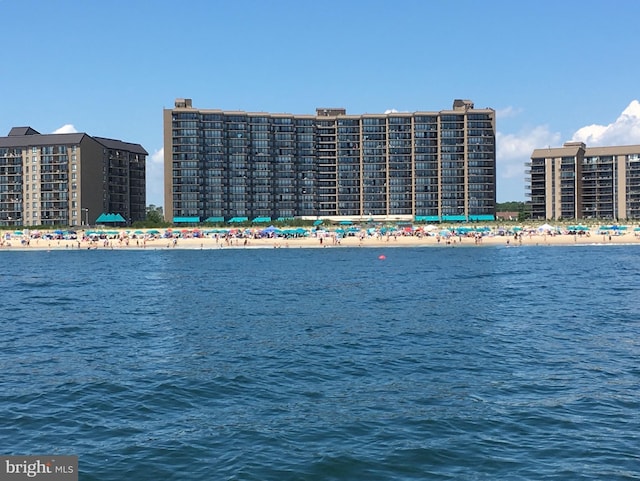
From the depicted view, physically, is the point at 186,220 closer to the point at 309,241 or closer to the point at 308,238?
the point at 308,238

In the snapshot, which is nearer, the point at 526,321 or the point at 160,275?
the point at 526,321

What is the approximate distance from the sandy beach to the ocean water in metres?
76.1

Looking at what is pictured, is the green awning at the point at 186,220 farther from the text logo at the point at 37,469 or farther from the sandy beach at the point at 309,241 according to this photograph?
the text logo at the point at 37,469

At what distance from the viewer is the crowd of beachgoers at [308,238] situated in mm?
126688

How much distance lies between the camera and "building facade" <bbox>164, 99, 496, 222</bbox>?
18612 cm

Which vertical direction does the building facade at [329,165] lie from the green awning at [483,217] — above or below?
above

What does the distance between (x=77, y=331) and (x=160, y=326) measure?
4248 millimetres

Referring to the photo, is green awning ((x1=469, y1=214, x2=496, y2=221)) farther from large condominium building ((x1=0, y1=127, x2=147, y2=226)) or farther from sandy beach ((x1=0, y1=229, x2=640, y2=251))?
large condominium building ((x1=0, y1=127, x2=147, y2=226))

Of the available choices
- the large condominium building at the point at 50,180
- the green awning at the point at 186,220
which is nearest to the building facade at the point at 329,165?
the green awning at the point at 186,220

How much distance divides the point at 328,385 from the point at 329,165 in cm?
17699

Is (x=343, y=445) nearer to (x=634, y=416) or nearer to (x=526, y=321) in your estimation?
(x=634, y=416)

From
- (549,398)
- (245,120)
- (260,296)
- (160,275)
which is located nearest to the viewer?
(549,398)

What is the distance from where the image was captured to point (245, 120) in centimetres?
19175

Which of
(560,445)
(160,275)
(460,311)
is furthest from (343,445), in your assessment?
(160,275)
